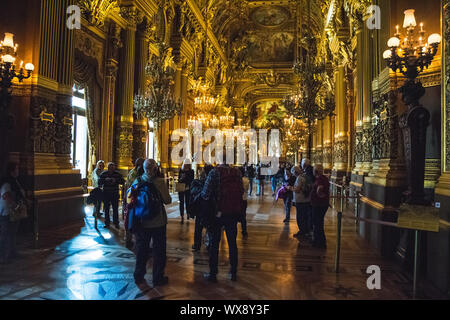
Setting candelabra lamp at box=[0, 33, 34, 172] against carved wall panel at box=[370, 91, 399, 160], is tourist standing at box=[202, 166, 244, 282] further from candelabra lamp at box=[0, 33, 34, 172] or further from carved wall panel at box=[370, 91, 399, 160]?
candelabra lamp at box=[0, 33, 34, 172]

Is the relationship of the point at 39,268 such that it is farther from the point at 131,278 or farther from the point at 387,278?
the point at 387,278

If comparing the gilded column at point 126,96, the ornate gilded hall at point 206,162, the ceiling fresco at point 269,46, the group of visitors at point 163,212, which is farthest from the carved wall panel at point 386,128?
the ceiling fresco at point 269,46

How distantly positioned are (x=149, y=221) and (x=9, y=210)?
239cm

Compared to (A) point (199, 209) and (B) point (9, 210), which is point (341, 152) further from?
(B) point (9, 210)

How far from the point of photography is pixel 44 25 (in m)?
6.86

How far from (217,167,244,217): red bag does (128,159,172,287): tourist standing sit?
698 millimetres

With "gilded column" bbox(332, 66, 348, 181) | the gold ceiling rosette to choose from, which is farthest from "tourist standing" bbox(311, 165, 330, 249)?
"gilded column" bbox(332, 66, 348, 181)

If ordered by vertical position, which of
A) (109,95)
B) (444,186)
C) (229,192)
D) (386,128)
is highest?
(109,95)

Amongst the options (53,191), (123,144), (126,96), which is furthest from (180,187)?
(126,96)

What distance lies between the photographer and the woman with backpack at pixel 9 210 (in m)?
4.55

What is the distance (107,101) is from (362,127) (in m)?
8.23

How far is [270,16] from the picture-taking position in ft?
86.1
